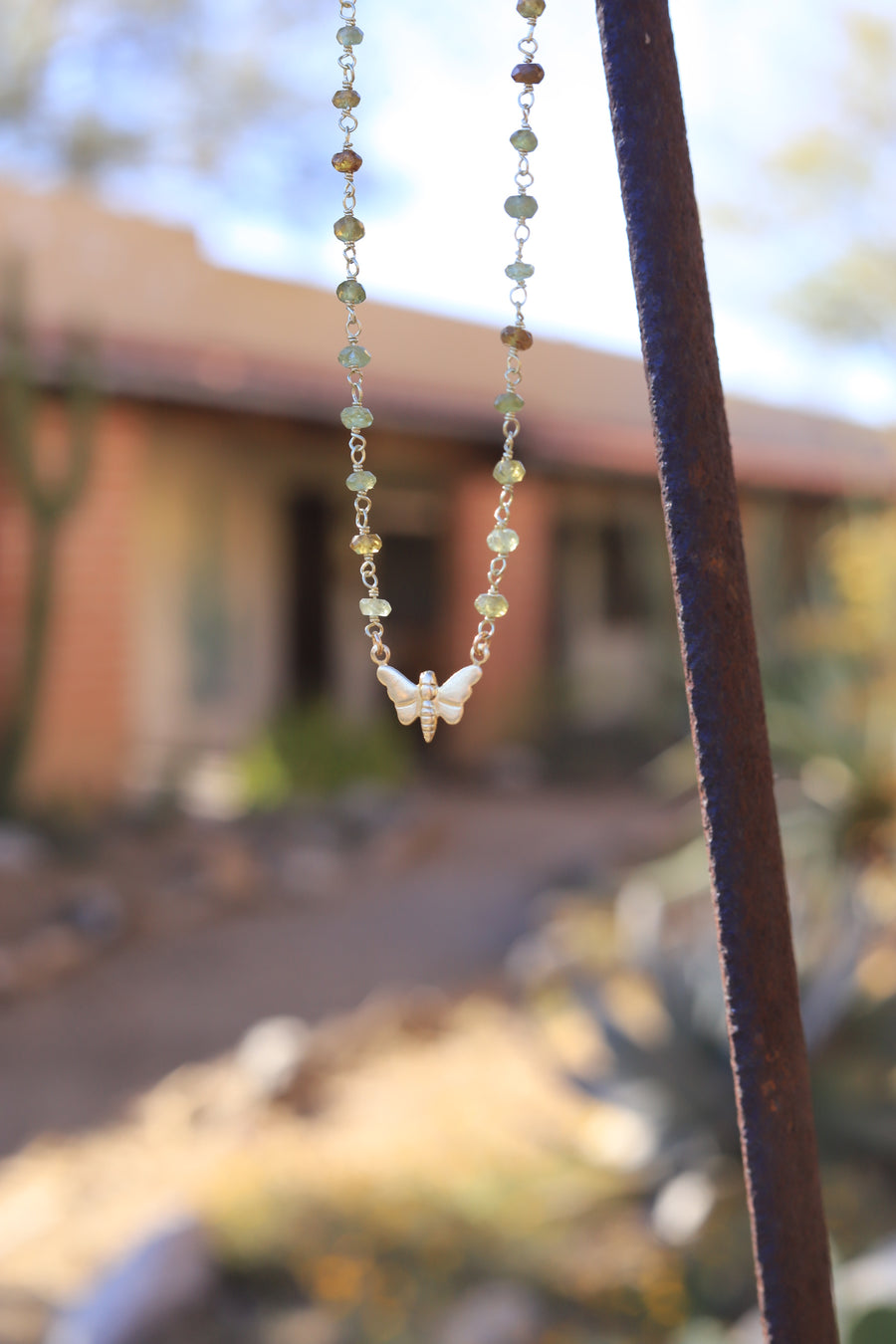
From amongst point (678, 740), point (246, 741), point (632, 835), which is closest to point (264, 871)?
point (632, 835)

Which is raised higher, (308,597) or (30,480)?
(308,597)

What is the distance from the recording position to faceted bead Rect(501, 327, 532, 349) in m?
0.99

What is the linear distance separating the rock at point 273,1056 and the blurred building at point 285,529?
339cm

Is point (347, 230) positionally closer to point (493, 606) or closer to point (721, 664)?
point (493, 606)

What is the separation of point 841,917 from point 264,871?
13.5 ft

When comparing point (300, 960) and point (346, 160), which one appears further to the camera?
point (300, 960)

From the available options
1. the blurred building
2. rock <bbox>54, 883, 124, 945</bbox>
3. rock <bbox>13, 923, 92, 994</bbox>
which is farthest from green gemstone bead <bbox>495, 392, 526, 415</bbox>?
the blurred building

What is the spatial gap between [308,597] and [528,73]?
10023 millimetres

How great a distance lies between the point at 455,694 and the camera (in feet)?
3.45

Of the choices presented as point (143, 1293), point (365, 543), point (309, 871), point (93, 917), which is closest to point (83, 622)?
point (309, 871)

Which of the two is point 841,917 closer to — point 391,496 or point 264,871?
point 264,871

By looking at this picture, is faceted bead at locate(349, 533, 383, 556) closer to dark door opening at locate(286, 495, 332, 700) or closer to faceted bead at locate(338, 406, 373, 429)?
faceted bead at locate(338, 406, 373, 429)

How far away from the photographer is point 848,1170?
3.16m

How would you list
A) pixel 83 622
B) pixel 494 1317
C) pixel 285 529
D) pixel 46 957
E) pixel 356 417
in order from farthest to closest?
pixel 285 529, pixel 83 622, pixel 46 957, pixel 494 1317, pixel 356 417
